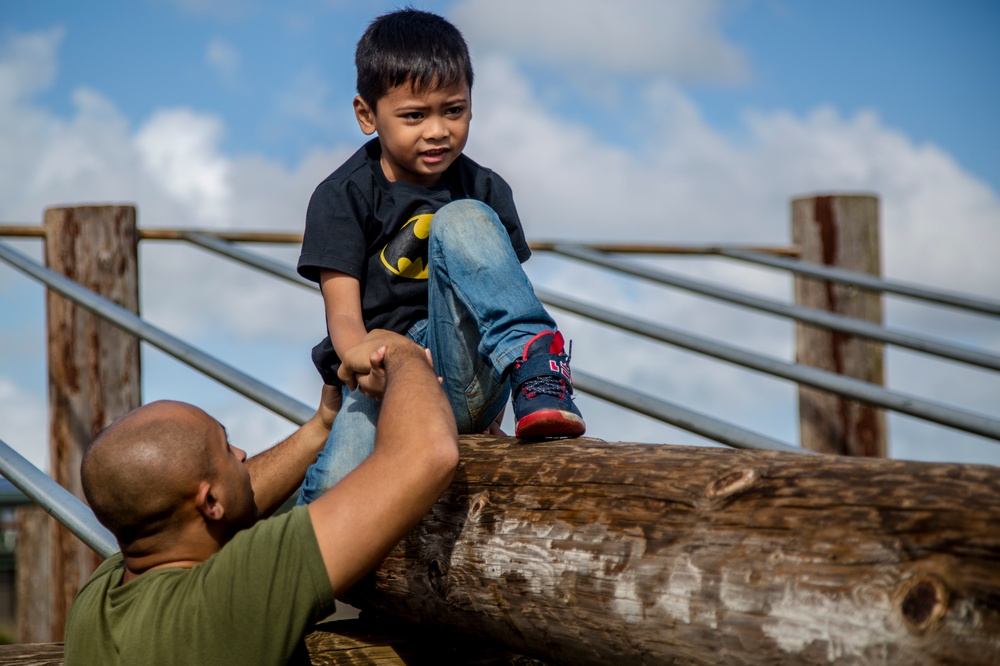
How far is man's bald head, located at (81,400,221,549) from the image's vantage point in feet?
5.01

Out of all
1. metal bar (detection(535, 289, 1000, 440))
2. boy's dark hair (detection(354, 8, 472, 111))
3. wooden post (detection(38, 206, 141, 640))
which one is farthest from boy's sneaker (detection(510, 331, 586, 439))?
wooden post (detection(38, 206, 141, 640))

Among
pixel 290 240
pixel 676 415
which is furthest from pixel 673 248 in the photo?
pixel 676 415

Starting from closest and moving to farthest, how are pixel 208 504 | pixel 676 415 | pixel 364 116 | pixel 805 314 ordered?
pixel 208 504, pixel 364 116, pixel 676 415, pixel 805 314

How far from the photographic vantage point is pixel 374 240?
2.07 metres

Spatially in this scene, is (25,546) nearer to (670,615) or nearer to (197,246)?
(197,246)

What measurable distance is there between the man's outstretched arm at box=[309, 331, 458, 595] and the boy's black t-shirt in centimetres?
51

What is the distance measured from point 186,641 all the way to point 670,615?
679mm

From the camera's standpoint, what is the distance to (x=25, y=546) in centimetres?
458

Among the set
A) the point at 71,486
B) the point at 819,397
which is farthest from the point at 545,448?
the point at 819,397

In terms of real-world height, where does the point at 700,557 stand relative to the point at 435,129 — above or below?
below

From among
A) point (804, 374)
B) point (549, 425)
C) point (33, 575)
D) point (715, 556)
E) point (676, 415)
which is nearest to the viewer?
point (715, 556)

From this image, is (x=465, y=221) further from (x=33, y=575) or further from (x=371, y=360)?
(x=33, y=575)

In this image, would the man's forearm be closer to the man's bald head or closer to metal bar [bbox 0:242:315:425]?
metal bar [bbox 0:242:315:425]

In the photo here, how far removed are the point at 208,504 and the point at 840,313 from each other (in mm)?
3545
